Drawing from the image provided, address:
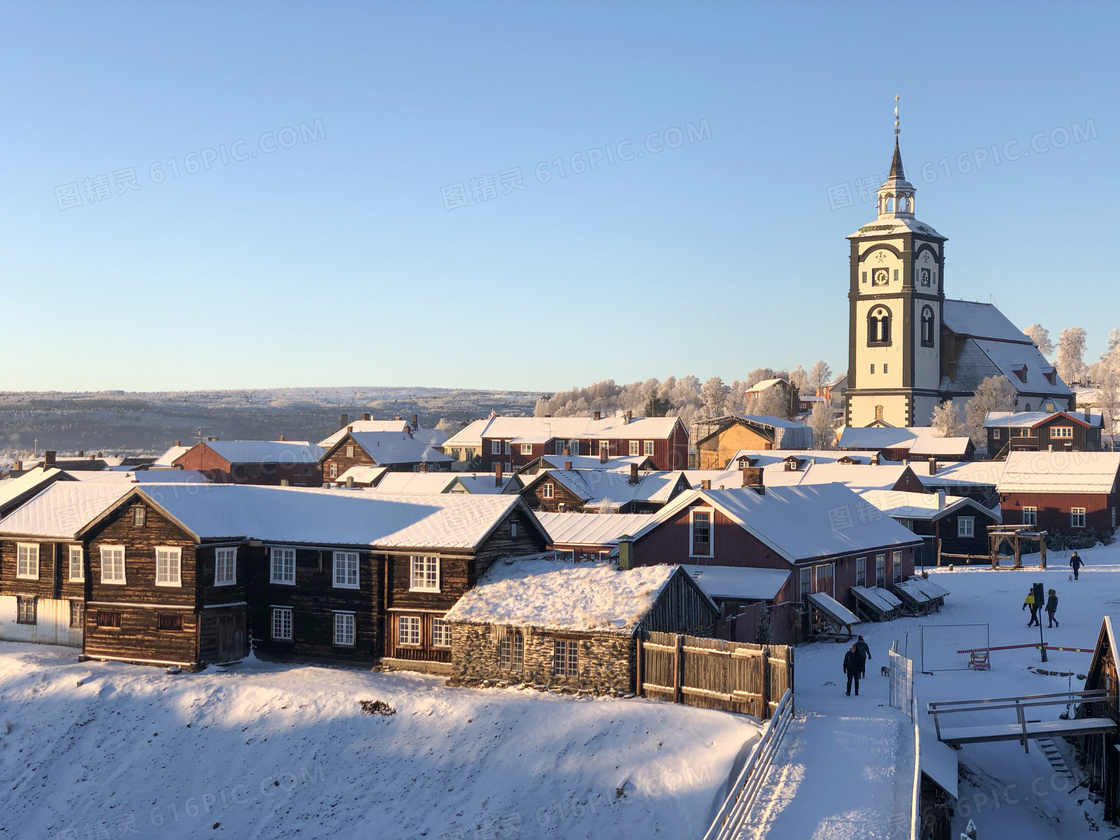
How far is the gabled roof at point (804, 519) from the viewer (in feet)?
134

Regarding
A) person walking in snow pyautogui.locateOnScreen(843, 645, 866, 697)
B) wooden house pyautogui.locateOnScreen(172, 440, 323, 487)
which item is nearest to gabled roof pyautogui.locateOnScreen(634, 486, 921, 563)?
person walking in snow pyautogui.locateOnScreen(843, 645, 866, 697)

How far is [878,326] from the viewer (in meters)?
114

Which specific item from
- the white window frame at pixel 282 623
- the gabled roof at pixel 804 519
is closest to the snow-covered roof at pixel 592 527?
the gabled roof at pixel 804 519

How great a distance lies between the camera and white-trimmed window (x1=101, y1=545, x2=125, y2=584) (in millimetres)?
36719

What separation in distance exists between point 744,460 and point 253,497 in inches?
1973

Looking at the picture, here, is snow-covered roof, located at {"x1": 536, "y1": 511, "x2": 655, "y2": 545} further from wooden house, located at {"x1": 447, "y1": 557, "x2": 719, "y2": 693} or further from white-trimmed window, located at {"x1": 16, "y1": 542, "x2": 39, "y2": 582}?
white-trimmed window, located at {"x1": 16, "y1": 542, "x2": 39, "y2": 582}

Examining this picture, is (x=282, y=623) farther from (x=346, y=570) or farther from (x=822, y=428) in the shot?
(x=822, y=428)

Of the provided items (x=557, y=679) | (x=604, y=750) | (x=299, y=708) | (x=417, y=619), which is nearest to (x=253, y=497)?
(x=417, y=619)

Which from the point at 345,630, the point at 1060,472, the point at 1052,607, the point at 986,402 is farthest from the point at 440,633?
the point at 986,402

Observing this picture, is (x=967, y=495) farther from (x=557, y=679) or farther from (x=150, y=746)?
(x=150, y=746)

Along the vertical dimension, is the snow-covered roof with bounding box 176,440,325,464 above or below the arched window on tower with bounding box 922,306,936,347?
below

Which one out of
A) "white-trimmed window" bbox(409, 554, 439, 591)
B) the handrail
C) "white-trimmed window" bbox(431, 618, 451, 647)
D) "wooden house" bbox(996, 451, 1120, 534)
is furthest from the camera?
"wooden house" bbox(996, 451, 1120, 534)

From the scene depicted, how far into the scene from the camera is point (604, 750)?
2553 centimetres

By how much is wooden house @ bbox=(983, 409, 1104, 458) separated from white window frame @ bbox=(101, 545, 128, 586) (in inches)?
2990
